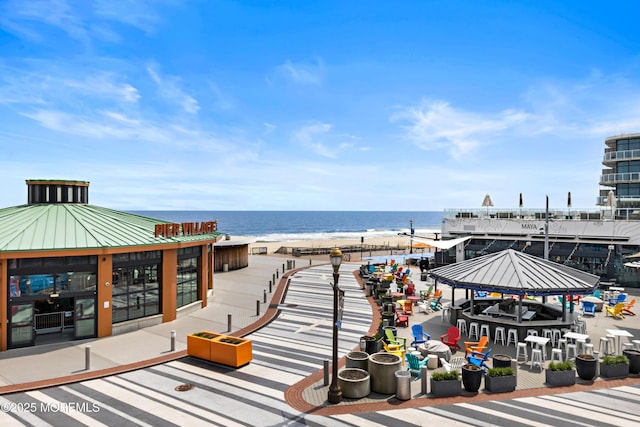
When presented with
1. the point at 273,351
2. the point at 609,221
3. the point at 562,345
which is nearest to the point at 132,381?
the point at 273,351

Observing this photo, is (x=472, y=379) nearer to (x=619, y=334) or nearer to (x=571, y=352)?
(x=571, y=352)

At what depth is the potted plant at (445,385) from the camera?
510 inches

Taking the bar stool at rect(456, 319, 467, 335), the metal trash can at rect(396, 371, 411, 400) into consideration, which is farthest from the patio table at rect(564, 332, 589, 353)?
the metal trash can at rect(396, 371, 411, 400)

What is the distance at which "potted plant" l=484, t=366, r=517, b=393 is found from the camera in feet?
43.3

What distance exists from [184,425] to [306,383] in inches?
165

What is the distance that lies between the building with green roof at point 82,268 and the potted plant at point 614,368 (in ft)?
61.8

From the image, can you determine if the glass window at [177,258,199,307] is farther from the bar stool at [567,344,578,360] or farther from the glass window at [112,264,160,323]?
the bar stool at [567,344,578,360]

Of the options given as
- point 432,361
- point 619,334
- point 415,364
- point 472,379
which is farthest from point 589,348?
point 415,364

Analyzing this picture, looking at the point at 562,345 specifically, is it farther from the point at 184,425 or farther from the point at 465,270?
the point at 184,425

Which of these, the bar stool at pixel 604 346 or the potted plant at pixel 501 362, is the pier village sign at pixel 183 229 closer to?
the potted plant at pixel 501 362

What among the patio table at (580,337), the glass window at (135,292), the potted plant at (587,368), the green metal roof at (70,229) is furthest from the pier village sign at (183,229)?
the potted plant at (587,368)

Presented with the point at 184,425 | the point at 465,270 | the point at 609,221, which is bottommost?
the point at 184,425

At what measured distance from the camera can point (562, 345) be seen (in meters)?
17.9

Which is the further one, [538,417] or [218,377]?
[218,377]
